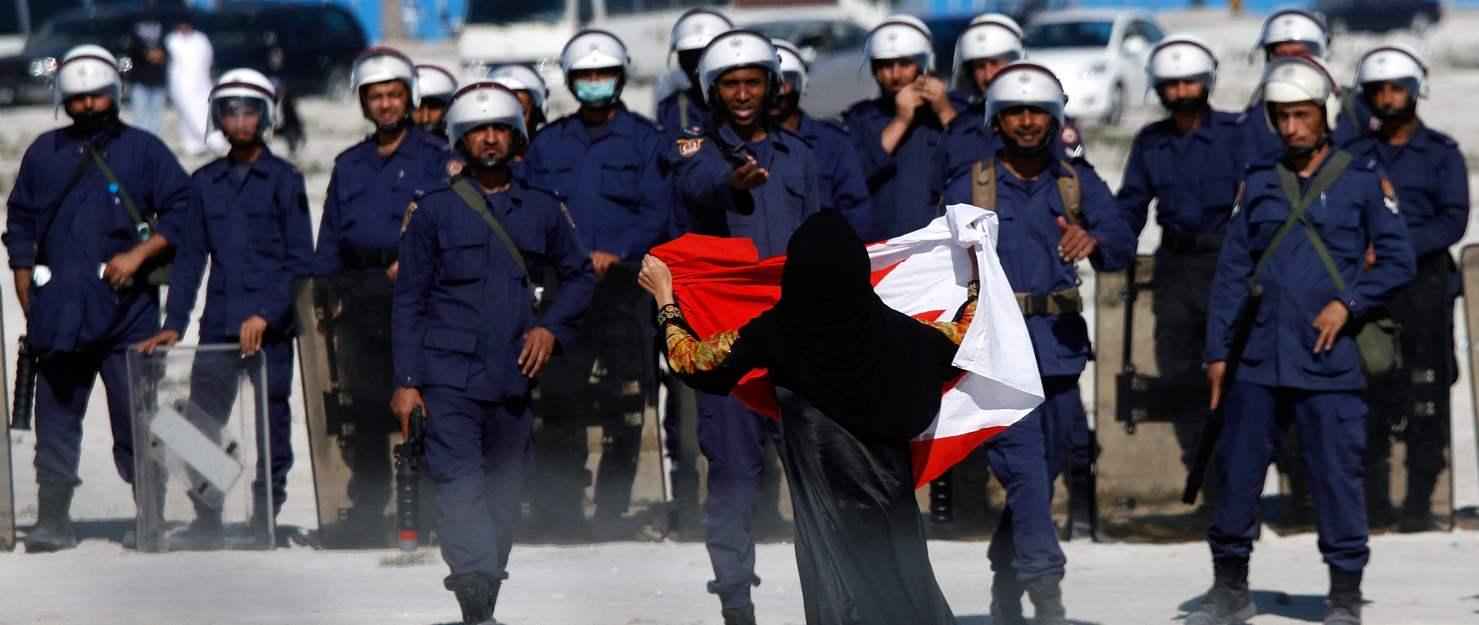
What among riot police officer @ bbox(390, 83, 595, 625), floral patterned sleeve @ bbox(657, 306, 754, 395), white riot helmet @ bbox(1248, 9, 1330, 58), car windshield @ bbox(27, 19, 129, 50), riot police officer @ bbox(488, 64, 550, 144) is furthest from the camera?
car windshield @ bbox(27, 19, 129, 50)

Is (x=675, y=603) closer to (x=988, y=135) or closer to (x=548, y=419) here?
(x=548, y=419)

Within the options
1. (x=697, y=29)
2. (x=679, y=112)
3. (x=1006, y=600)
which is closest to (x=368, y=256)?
(x=679, y=112)

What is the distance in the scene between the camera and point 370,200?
9664 mm

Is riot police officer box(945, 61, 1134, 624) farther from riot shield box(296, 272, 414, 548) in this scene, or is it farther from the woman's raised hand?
riot shield box(296, 272, 414, 548)

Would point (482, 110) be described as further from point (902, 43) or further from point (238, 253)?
point (902, 43)

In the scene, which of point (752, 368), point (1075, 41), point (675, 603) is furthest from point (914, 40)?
point (1075, 41)

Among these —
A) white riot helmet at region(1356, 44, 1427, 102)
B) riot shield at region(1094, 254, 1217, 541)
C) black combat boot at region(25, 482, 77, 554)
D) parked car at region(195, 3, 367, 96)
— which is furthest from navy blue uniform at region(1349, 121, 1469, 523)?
parked car at region(195, 3, 367, 96)

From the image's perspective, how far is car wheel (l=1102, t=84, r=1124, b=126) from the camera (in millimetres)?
27906

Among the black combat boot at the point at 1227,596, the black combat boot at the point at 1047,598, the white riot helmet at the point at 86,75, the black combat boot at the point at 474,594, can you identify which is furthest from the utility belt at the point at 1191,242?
the white riot helmet at the point at 86,75

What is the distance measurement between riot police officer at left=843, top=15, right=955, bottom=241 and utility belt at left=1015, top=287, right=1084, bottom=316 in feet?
4.93

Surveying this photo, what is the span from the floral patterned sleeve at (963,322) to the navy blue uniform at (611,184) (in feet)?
10.0

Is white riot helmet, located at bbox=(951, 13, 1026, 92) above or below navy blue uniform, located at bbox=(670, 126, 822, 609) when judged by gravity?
above

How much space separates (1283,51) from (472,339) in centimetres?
442

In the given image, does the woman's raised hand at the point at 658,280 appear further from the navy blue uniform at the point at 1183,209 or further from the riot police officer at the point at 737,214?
the navy blue uniform at the point at 1183,209
